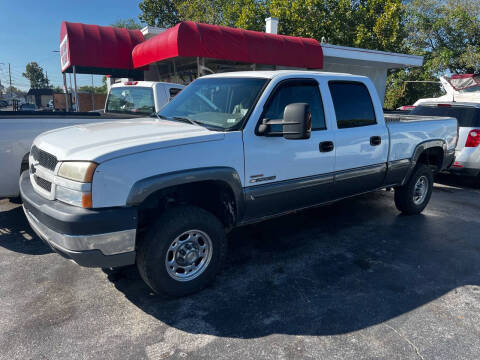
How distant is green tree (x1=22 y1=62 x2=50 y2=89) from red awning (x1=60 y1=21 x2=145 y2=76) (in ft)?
354

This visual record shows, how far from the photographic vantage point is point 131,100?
22.4 feet

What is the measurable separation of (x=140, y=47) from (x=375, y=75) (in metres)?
12.4

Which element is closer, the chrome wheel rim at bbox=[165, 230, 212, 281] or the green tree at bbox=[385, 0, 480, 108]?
the chrome wheel rim at bbox=[165, 230, 212, 281]

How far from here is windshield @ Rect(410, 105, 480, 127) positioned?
7.24 m

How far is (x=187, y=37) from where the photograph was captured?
986 cm

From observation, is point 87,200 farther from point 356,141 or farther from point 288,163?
point 356,141

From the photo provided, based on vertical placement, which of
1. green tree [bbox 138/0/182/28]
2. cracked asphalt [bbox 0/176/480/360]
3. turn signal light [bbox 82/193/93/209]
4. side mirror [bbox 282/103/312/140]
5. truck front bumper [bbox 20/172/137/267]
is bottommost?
cracked asphalt [bbox 0/176/480/360]

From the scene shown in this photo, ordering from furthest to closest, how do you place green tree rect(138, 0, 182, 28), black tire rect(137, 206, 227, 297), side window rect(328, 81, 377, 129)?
1. green tree rect(138, 0, 182, 28)
2. side window rect(328, 81, 377, 129)
3. black tire rect(137, 206, 227, 297)

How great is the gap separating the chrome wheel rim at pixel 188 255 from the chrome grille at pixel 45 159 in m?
1.16

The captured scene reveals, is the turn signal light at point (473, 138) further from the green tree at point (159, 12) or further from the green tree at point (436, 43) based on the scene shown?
the green tree at point (159, 12)

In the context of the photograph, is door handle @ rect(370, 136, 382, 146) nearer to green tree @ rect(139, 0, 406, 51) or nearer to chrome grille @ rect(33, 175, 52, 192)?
chrome grille @ rect(33, 175, 52, 192)

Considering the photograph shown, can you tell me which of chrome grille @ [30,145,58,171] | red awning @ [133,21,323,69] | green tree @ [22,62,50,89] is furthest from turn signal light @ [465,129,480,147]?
green tree @ [22,62,50,89]

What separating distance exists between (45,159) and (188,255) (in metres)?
1.47

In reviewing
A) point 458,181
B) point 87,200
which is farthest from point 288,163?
point 458,181
